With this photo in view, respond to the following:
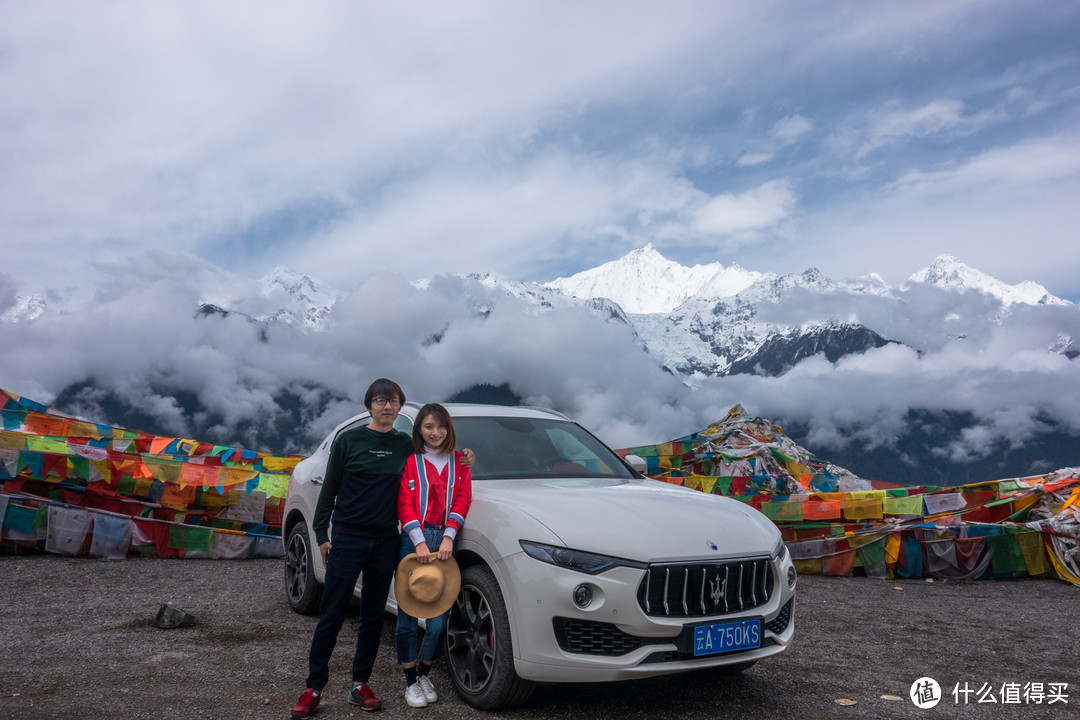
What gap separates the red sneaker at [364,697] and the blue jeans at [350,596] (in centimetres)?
4

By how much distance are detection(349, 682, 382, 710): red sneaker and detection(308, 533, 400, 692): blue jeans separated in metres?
0.04

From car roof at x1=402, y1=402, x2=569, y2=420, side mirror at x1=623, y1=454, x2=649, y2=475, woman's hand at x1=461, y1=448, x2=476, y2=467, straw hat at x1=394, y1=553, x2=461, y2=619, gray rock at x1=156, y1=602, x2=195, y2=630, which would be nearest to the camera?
straw hat at x1=394, y1=553, x2=461, y2=619

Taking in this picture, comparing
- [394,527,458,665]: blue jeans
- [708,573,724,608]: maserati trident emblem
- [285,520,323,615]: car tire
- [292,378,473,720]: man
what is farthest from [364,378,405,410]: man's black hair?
[285,520,323,615]: car tire

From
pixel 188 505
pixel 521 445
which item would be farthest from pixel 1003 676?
pixel 188 505

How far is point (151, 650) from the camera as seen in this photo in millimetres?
4961

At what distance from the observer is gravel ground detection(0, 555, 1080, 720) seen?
393 centimetres

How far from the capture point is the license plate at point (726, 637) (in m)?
3.52

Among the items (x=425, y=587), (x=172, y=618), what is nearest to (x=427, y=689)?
(x=425, y=587)

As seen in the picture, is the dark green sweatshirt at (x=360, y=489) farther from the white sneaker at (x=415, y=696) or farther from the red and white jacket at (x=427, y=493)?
the white sneaker at (x=415, y=696)

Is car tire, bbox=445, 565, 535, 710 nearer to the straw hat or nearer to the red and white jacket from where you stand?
the straw hat

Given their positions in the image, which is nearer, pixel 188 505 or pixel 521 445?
pixel 521 445

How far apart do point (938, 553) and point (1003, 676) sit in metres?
5.51

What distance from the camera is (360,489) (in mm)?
3906

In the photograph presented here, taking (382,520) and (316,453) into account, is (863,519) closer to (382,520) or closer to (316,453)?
(316,453)
